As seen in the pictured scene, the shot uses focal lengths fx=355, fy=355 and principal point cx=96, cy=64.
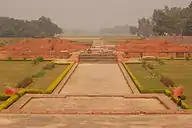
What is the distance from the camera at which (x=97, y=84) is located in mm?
16891

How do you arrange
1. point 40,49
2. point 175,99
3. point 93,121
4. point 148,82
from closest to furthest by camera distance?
point 93,121 → point 175,99 → point 148,82 → point 40,49

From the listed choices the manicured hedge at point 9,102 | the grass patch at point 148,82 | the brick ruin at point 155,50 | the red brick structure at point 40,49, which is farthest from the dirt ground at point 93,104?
the red brick structure at point 40,49

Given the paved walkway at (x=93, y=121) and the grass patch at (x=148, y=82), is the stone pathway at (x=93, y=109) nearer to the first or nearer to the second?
the paved walkway at (x=93, y=121)

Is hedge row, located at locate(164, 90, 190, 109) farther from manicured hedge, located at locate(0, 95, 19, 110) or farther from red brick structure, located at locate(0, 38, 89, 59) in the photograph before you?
red brick structure, located at locate(0, 38, 89, 59)

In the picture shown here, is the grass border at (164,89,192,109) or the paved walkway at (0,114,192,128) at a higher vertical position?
the paved walkway at (0,114,192,128)

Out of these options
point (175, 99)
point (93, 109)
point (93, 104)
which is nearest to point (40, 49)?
point (93, 104)

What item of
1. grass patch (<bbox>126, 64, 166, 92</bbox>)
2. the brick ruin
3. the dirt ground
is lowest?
the brick ruin

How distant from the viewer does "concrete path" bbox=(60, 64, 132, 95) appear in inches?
589

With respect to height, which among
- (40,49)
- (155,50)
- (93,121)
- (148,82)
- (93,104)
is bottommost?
(155,50)

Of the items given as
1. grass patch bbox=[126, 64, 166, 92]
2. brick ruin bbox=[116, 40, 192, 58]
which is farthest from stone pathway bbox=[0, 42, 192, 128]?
brick ruin bbox=[116, 40, 192, 58]

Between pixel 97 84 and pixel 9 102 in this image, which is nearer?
pixel 9 102

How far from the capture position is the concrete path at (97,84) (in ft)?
49.1

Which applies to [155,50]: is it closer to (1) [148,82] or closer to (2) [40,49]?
(2) [40,49]

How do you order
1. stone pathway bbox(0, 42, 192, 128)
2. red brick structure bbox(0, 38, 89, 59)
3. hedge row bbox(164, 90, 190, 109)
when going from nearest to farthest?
stone pathway bbox(0, 42, 192, 128) < hedge row bbox(164, 90, 190, 109) < red brick structure bbox(0, 38, 89, 59)
